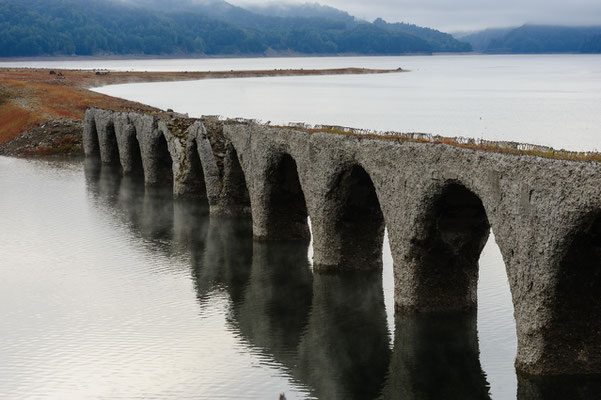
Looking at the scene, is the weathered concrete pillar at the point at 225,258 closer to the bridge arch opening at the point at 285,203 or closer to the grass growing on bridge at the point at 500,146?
the bridge arch opening at the point at 285,203

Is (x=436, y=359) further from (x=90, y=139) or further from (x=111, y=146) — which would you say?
(x=90, y=139)

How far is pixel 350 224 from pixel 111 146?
46.3m

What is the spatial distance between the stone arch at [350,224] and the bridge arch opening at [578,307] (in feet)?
39.7

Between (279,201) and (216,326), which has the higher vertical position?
(279,201)

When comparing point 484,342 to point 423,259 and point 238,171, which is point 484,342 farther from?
point 238,171

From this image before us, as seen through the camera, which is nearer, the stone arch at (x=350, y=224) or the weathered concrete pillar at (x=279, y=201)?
the stone arch at (x=350, y=224)

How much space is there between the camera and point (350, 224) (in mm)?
33844

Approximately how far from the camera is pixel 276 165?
39156 millimetres

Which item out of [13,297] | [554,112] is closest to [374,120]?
[554,112]

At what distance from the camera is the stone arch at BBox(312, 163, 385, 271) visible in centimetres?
3294

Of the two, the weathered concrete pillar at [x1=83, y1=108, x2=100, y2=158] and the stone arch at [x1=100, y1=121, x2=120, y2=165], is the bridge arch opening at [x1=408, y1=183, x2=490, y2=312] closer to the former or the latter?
the stone arch at [x1=100, y1=121, x2=120, y2=165]

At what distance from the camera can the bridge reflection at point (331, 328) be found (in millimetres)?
24109

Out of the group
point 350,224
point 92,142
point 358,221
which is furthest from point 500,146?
point 92,142

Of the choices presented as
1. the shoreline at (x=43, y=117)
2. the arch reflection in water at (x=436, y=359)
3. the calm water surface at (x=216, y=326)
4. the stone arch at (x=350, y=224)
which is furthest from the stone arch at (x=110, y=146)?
the arch reflection in water at (x=436, y=359)
